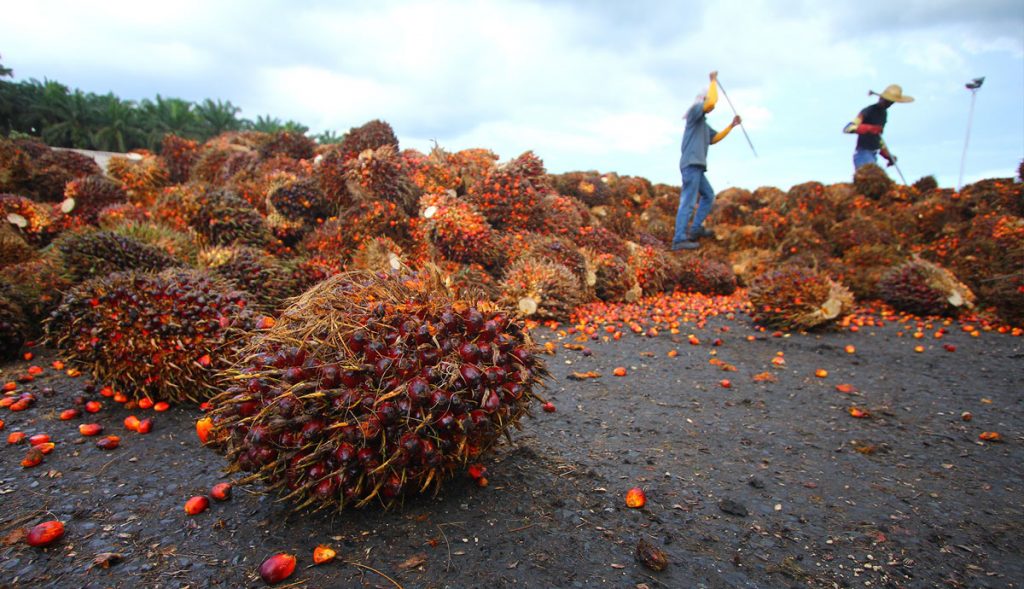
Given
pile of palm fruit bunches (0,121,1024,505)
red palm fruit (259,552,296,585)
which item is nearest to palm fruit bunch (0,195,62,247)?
pile of palm fruit bunches (0,121,1024,505)

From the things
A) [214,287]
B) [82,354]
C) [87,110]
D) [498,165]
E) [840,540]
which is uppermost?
[87,110]

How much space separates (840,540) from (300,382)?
2269 mm

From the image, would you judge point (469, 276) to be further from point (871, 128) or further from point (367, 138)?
point (871, 128)

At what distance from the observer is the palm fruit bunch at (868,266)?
7.21 meters

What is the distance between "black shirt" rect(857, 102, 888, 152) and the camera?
11.7 metres

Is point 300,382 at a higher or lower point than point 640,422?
higher

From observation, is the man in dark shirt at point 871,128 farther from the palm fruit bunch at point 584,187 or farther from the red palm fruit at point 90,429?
the red palm fruit at point 90,429

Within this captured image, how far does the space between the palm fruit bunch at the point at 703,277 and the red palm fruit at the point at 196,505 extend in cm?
747

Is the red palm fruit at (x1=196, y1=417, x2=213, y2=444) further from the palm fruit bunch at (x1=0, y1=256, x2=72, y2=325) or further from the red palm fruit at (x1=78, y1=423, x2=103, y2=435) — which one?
the palm fruit bunch at (x1=0, y1=256, x2=72, y2=325)

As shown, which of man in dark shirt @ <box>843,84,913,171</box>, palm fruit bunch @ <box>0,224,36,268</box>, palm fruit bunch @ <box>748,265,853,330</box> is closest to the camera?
palm fruit bunch @ <box>0,224,36,268</box>

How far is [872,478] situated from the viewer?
262 cm

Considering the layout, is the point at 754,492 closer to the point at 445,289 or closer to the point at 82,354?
the point at 445,289

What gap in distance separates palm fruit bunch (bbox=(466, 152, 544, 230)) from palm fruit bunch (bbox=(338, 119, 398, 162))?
154 centimetres

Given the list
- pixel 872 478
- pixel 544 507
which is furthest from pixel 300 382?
pixel 872 478
